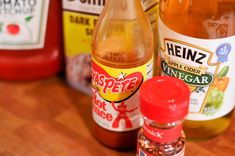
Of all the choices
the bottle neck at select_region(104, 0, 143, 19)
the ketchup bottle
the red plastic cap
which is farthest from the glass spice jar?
the ketchup bottle

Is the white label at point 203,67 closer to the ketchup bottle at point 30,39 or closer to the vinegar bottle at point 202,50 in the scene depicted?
the vinegar bottle at point 202,50

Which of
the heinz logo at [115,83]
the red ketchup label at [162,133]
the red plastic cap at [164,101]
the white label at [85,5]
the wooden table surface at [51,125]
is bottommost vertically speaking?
the wooden table surface at [51,125]

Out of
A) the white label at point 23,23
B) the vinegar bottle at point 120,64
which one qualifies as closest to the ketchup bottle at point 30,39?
the white label at point 23,23

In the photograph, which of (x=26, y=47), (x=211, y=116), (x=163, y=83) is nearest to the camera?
(x=163, y=83)

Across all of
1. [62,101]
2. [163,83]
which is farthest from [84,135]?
[163,83]

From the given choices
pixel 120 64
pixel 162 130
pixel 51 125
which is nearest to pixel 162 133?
pixel 162 130

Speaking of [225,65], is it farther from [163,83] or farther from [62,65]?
[62,65]

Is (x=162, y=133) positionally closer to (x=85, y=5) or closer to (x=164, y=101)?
(x=164, y=101)
